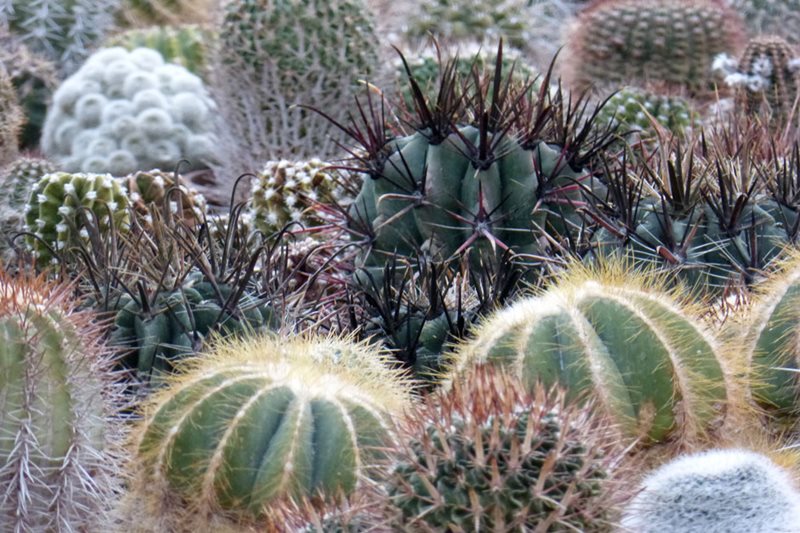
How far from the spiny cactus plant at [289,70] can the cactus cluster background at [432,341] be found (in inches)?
46.5

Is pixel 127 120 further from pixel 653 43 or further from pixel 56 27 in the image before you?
pixel 653 43

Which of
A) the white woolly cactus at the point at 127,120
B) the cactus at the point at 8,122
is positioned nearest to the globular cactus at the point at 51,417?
the cactus at the point at 8,122

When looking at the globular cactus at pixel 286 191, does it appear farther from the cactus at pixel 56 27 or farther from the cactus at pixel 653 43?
the cactus at pixel 56 27

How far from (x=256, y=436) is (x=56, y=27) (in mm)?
7190

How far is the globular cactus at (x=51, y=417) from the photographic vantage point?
7.53 feet

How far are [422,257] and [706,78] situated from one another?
16.5 feet

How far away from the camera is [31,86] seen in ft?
25.8

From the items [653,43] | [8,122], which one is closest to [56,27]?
[8,122]

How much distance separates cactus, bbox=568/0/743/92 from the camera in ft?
26.1

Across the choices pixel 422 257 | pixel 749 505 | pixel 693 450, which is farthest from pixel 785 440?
pixel 422 257

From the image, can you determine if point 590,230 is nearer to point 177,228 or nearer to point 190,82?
point 177,228

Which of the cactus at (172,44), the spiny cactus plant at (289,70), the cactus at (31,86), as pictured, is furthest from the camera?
the cactus at (172,44)

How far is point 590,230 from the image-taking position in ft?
11.4

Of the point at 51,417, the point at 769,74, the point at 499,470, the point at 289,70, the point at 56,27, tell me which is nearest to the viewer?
the point at 499,470
